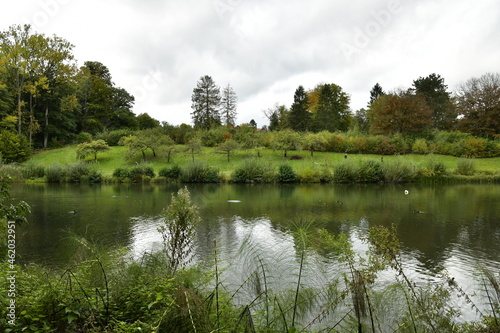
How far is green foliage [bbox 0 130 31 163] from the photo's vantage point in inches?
1425

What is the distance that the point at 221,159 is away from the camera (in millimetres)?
38562

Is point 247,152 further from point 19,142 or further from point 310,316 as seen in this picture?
point 310,316

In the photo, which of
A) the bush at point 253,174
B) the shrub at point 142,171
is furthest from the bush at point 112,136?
the bush at point 253,174

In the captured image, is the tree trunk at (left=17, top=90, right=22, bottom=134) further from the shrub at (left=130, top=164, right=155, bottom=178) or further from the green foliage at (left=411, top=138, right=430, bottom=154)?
the green foliage at (left=411, top=138, right=430, bottom=154)

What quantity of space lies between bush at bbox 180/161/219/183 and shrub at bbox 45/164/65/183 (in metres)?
12.0

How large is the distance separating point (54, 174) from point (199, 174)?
14.2 m

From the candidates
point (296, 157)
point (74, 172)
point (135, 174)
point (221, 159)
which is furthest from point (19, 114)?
point (296, 157)

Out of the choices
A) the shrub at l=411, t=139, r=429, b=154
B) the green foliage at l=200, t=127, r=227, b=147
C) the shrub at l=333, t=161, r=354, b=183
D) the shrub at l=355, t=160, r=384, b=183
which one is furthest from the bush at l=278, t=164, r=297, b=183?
the shrub at l=411, t=139, r=429, b=154

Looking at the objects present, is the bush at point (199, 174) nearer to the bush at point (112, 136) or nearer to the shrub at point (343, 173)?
the shrub at point (343, 173)

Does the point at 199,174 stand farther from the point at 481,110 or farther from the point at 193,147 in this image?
the point at 481,110

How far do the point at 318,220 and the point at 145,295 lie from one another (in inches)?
402

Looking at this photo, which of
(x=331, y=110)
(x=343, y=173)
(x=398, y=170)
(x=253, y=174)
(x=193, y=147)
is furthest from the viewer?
(x=331, y=110)

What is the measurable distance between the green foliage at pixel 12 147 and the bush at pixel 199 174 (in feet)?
71.0

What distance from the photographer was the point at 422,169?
1214 inches
